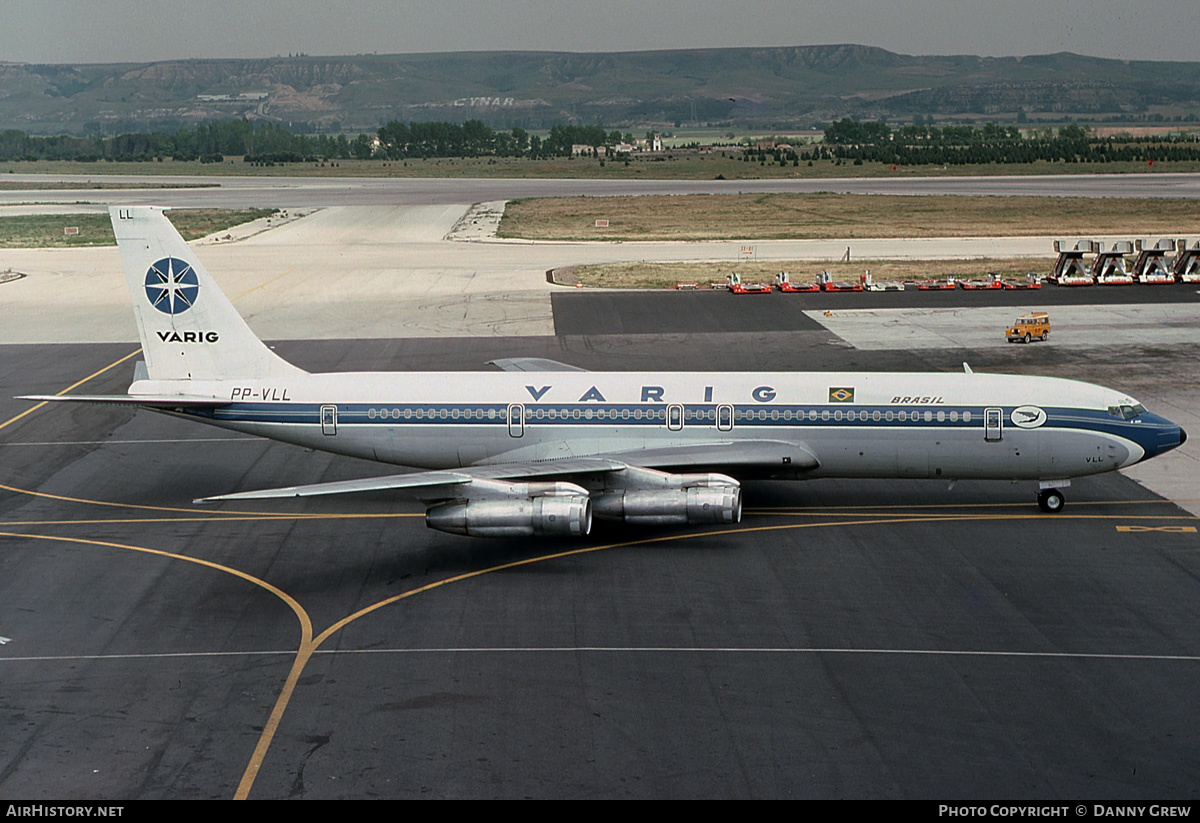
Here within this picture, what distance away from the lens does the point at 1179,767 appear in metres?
19.9

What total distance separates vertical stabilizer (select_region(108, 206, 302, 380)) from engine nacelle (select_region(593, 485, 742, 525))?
12.2m

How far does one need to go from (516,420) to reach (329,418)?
601 centimetres

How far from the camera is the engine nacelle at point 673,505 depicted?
102ft

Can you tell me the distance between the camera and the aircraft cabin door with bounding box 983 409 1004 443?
3341 centimetres

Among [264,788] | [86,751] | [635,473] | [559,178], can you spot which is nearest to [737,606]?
[635,473]

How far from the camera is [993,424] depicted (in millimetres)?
33406

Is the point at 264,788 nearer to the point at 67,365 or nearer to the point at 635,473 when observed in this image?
the point at 635,473

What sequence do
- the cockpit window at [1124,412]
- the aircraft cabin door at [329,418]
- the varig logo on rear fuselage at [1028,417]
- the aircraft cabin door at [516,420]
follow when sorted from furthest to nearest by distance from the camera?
the aircraft cabin door at [329,418], the aircraft cabin door at [516,420], the cockpit window at [1124,412], the varig logo on rear fuselage at [1028,417]

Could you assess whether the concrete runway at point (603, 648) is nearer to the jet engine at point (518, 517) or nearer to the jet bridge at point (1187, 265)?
the jet engine at point (518, 517)

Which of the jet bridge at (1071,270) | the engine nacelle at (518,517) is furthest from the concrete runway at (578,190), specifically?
the engine nacelle at (518,517)

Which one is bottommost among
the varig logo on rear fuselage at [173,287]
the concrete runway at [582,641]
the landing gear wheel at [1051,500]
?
the concrete runway at [582,641]

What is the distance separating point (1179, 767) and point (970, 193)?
130843 mm

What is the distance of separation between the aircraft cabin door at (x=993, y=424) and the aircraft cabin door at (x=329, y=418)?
20149mm

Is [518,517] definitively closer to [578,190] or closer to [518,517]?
[518,517]
